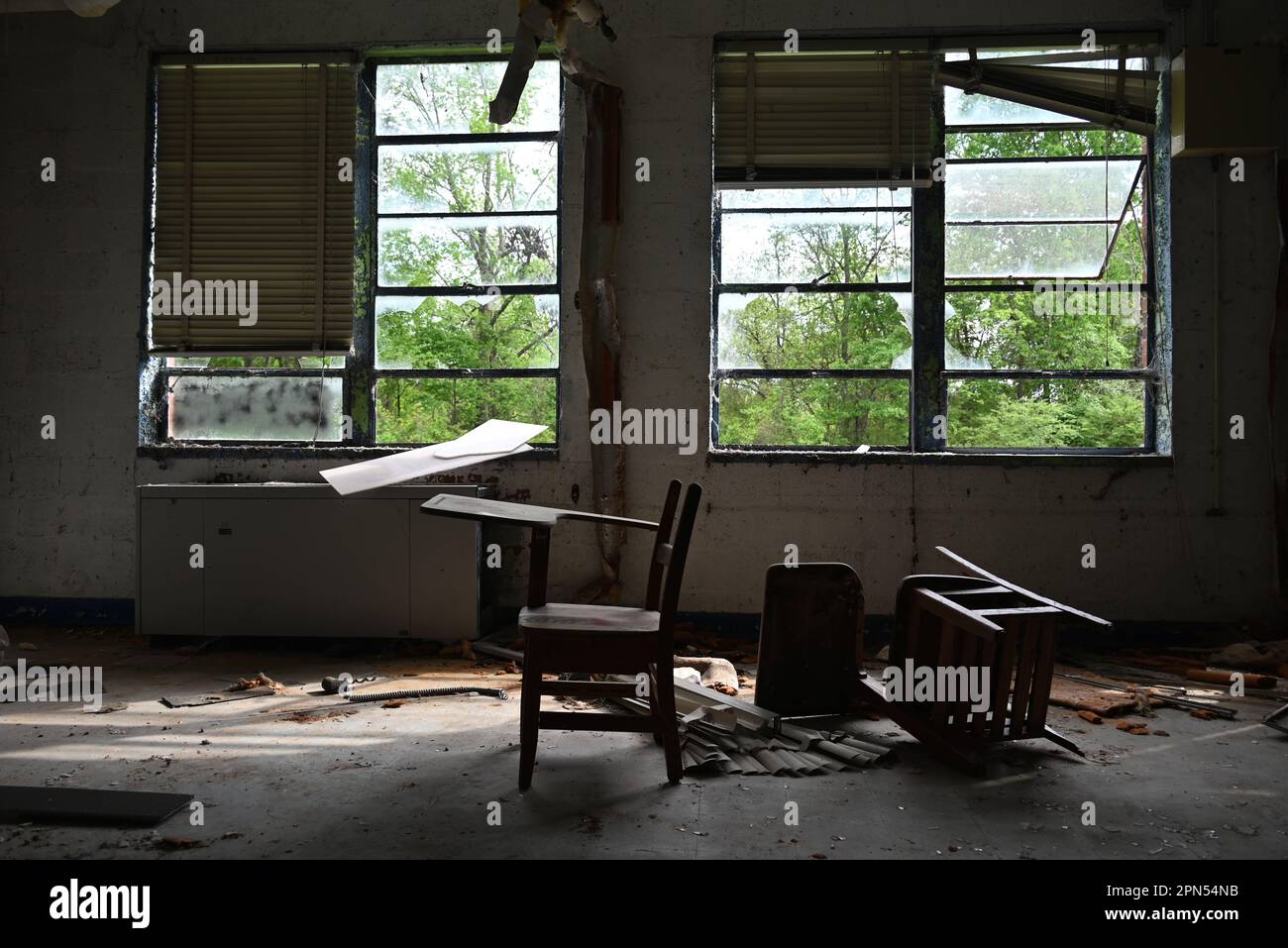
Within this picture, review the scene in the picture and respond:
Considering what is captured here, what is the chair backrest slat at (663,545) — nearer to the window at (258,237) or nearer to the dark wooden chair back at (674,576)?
the dark wooden chair back at (674,576)

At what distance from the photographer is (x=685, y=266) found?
5.05 m

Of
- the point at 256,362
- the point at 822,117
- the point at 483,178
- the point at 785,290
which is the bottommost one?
the point at 256,362

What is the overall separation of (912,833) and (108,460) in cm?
481

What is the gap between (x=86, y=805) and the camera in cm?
246

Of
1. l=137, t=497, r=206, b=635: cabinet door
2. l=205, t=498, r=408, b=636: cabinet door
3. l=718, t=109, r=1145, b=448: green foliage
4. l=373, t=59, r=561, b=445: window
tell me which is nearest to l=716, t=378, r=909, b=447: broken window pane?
l=718, t=109, r=1145, b=448: green foliage

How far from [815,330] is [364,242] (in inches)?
101

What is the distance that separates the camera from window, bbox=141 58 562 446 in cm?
520

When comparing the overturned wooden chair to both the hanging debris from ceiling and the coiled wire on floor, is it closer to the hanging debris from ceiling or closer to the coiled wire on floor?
the coiled wire on floor

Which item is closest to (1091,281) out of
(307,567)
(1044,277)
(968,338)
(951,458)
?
(1044,277)

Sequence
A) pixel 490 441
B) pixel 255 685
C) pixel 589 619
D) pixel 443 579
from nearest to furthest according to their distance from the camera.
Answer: pixel 589 619, pixel 490 441, pixel 255 685, pixel 443 579

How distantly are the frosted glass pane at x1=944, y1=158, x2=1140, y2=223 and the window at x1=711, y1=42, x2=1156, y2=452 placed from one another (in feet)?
0.03

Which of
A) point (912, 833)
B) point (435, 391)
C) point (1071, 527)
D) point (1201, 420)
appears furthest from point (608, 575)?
point (1201, 420)

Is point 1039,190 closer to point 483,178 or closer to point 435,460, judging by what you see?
point 483,178

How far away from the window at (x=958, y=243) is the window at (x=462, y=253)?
1.09 metres
